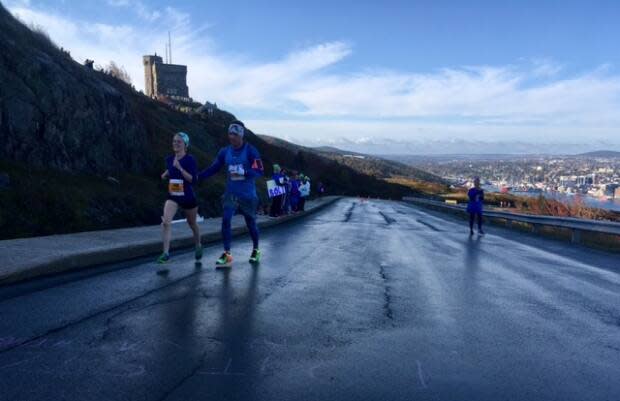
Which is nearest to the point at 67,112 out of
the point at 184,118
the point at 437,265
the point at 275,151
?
the point at 437,265

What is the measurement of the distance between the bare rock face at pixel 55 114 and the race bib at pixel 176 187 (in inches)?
241

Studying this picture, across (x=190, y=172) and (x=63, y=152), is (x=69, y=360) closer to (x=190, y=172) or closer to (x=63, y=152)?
(x=190, y=172)

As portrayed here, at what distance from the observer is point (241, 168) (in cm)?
778

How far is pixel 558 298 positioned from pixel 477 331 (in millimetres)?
2291

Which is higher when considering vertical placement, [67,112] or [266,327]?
[67,112]

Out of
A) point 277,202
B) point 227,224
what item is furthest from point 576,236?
point 227,224

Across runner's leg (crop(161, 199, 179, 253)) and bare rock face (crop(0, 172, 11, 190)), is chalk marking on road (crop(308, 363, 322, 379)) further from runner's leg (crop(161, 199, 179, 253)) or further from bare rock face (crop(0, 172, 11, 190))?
bare rock face (crop(0, 172, 11, 190))

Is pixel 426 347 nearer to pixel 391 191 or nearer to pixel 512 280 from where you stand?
pixel 512 280

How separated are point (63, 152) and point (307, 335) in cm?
1126

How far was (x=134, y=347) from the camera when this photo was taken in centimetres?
389

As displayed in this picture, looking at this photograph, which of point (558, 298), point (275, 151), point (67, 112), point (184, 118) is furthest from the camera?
point (275, 151)

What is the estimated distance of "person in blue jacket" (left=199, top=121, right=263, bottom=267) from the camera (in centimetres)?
779

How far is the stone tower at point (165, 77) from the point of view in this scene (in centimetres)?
10375

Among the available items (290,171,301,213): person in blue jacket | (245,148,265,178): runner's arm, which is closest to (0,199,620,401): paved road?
(245,148,265,178): runner's arm
